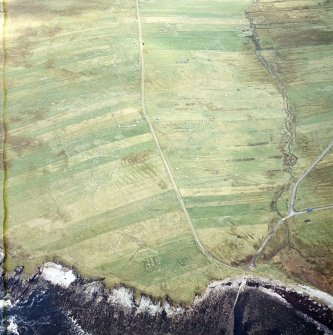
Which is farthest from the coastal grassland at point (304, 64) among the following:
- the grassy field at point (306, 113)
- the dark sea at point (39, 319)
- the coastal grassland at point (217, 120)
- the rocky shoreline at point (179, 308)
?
the dark sea at point (39, 319)

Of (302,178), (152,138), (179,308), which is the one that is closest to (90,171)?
(152,138)

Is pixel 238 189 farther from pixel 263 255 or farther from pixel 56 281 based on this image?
pixel 56 281

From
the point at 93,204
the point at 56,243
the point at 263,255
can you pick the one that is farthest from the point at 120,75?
the point at 263,255

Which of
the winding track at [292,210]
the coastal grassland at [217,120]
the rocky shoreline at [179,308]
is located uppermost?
the coastal grassland at [217,120]

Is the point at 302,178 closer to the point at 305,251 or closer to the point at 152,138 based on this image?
the point at 305,251

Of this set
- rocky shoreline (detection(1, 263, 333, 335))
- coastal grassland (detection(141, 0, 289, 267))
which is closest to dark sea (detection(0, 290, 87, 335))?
rocky shoreline (detection(1, 263, 333, 335))

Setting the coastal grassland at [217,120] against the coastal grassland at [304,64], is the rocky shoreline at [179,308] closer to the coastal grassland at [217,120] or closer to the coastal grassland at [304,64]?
the coastal grassland at [217,120]

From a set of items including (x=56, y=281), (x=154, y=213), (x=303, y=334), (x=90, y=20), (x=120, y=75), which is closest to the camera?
(x=303, y=334)
